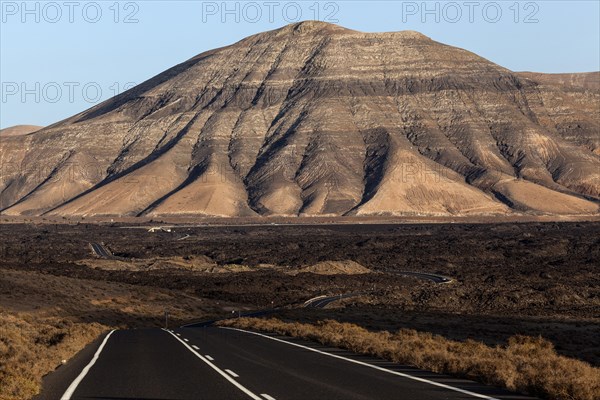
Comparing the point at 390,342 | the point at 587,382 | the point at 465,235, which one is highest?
the point at 587,382

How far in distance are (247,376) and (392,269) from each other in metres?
83.4

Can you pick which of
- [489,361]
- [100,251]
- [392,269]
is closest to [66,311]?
[489,361]

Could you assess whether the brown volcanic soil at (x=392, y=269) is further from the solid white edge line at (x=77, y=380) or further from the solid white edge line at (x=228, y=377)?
the solid white edge line at (x=77, y=380)

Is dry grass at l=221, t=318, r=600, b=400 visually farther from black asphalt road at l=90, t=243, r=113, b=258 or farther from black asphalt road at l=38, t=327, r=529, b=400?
black asphalt road at l=90, t=243, r=113, b=258

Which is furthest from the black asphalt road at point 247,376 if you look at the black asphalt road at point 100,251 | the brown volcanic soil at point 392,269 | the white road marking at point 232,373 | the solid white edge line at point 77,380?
the black asphalt road at point 100,251

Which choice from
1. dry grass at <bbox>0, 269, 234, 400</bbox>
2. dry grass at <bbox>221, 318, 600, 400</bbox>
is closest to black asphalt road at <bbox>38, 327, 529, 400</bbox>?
dry grass at <bbox>221, 318, 600, 400</bbox>

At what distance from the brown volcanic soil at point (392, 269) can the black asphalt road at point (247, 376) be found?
42.3 ft

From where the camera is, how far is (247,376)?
2016 centimetres

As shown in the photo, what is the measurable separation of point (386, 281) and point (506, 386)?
6725 centimetres

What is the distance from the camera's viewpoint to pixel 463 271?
94438mm

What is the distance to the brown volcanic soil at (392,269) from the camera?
52.1 meters

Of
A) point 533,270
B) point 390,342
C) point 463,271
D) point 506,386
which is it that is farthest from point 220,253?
point 506,386

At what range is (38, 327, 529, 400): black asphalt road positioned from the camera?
1723 cm

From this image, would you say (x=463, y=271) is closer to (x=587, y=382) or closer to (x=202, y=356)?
(x=202, y=356)
